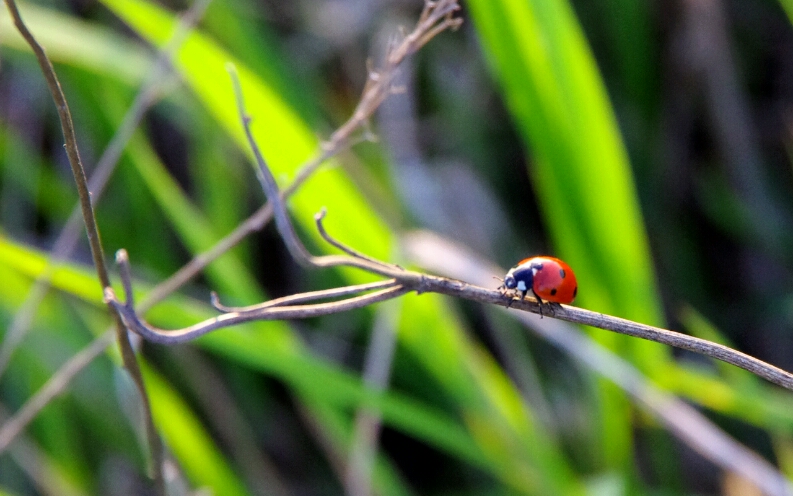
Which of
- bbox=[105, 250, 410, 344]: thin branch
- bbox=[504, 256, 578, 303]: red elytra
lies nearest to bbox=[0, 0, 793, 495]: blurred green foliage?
bbox=[504, 256, 578, 303]: red elytra

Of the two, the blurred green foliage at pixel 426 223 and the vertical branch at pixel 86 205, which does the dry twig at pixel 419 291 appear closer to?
the vertical branch at pixel 86 205

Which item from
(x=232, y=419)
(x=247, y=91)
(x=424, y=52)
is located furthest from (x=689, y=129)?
(x=232, y=419)

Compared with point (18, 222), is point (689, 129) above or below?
above

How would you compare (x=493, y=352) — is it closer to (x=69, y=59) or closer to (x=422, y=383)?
(x=422, y=383)

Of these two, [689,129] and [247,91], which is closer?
[247,91]

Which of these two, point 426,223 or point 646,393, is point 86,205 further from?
point 426,223

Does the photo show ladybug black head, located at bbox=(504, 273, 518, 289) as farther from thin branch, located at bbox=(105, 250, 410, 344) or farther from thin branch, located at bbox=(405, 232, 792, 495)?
thin branch, located at bbox=(405, 232, 792, 495)

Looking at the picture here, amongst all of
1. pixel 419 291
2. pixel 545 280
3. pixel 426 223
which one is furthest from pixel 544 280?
pixel 426 223
